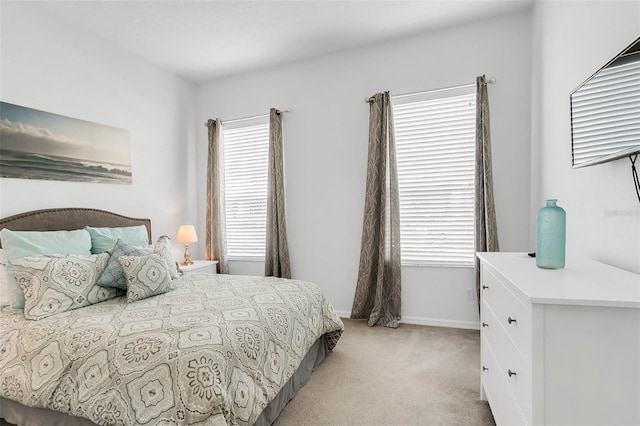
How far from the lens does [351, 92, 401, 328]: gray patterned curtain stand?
3.23m

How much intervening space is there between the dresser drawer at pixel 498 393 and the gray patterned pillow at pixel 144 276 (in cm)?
216

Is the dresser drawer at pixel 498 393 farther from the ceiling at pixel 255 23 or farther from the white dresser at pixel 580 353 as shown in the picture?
the ceiling at pixel 255 23

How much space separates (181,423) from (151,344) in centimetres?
37

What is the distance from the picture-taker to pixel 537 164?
9.15 ft

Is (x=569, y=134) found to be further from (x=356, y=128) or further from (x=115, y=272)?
(x=115, y=272)

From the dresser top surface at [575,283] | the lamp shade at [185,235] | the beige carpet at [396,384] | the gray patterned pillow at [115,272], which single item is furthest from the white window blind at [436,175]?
the gray patterned pillow at [115,272]

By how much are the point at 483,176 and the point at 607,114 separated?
4.96 ft

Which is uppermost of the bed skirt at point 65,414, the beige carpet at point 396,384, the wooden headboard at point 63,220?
the wooden headboard at point 63,220

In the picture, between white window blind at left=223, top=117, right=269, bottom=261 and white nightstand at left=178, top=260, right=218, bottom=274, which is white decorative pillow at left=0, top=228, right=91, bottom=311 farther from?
white window blind at left=223, top=117, right=269, bottom=261

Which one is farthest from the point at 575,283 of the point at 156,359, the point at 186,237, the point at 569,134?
the point at 186,237

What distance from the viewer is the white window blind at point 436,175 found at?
3.12 meters

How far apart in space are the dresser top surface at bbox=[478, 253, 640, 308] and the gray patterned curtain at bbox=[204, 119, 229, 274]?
10.8ft

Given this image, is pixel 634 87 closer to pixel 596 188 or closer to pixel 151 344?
pixel 596 188

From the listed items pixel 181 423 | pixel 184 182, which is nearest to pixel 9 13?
pixel 184 182
